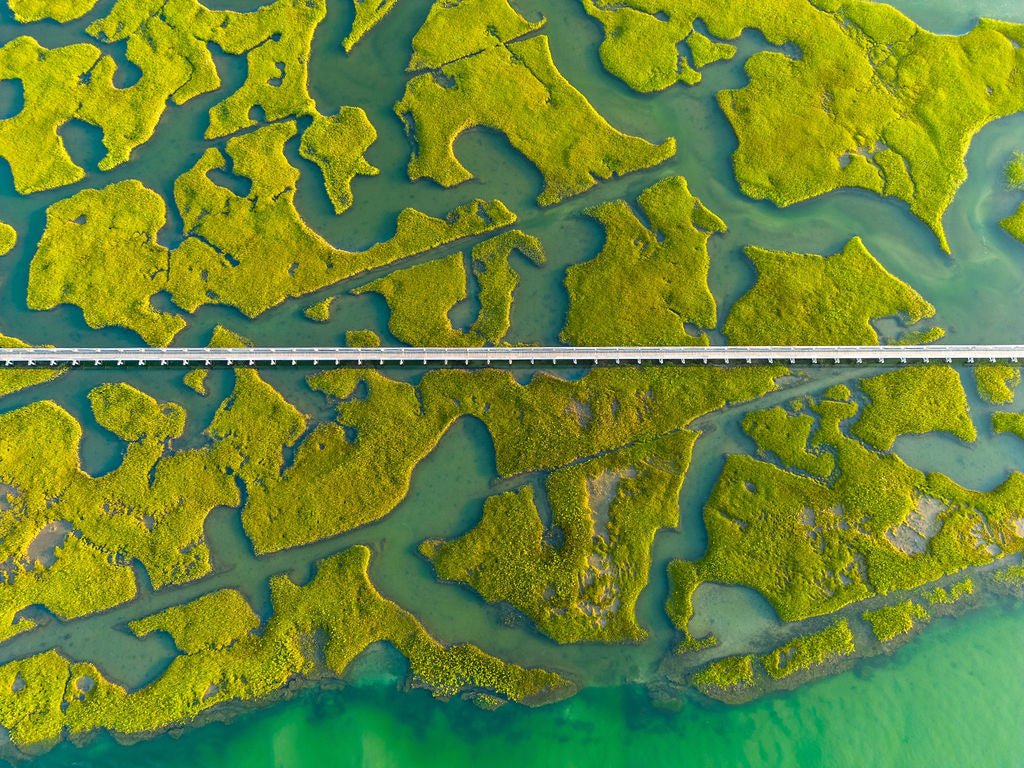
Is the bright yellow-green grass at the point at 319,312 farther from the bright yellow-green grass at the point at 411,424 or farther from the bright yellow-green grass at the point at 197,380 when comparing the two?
the bright yellow-green grass at the point at 197,380

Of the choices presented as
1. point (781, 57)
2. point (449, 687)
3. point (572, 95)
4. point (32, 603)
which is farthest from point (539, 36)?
point (32, 603)

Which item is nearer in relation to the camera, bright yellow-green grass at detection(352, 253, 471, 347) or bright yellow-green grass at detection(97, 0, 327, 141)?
bright yellow-green grass at detection(352, 253, 471, 347)

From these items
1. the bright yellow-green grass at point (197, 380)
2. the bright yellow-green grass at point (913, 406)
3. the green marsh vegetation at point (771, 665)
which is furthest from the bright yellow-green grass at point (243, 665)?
the bright yellow-green grass at point (913, 406)

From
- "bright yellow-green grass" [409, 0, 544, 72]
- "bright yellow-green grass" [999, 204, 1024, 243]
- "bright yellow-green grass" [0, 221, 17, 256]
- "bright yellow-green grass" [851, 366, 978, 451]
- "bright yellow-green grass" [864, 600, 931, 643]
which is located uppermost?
"bright yellow-green grass" [409, 0, 544, 72]

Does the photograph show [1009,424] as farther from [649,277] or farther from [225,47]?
[225,47]

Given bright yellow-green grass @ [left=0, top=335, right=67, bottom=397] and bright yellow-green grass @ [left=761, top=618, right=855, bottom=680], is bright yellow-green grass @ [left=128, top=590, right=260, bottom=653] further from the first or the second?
bright yellow-green grass @ [left=761, top=618, right=855, bottom=680]

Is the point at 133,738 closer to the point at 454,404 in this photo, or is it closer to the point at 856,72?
the point at 454,404

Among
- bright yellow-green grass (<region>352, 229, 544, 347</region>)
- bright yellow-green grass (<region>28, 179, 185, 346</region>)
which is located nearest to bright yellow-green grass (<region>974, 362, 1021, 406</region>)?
bright yellow-green grass (<region>352, 229, 544, 347</region>)
